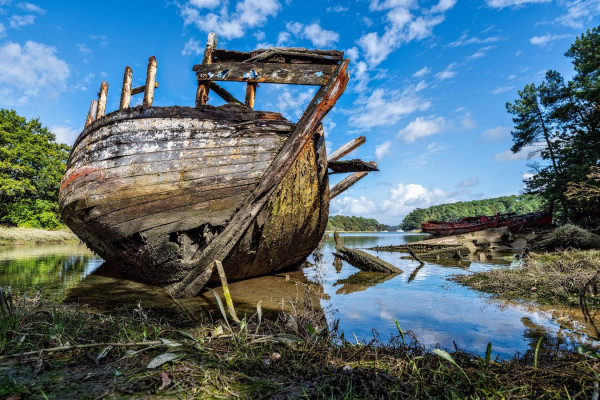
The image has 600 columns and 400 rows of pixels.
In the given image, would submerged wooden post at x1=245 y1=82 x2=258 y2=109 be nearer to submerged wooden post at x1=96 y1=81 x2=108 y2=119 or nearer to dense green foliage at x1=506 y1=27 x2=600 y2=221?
submerged wooden post at x1=96 y1=81 x2=108 y2=119

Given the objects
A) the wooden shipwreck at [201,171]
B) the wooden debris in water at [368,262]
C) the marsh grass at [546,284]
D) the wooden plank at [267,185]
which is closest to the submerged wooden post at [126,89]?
the wooden shipwreck at [201,171]

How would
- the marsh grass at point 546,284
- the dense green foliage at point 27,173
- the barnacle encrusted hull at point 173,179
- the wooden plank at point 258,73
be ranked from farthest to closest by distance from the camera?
the dense green foliage at point 27,173, the wooden plank at point 258,73, the barnacle encrusted hull at point 173,179, the marsh grass at point 546,284

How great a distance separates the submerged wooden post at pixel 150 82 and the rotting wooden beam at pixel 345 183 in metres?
4.82

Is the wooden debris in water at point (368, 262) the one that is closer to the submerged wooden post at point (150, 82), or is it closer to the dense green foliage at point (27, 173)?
the submerged wooden post at point (150, 82)

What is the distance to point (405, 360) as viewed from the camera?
1.76 meters

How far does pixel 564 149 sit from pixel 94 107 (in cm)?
2830

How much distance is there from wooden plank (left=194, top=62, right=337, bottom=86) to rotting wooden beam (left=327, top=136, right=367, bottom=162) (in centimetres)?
206

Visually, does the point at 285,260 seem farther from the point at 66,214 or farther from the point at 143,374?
the point at 143,374

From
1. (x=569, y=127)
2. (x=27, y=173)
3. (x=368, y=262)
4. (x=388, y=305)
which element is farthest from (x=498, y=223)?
(x=27, y=173)

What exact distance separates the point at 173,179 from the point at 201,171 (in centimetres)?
39

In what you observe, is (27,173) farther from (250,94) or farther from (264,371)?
(264,371)

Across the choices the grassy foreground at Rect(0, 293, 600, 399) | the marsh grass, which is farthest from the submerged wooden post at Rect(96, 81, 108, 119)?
the marsh grass

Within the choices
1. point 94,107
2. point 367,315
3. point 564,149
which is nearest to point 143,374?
point 367,315

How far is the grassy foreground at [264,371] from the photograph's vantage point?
1.40 meters
